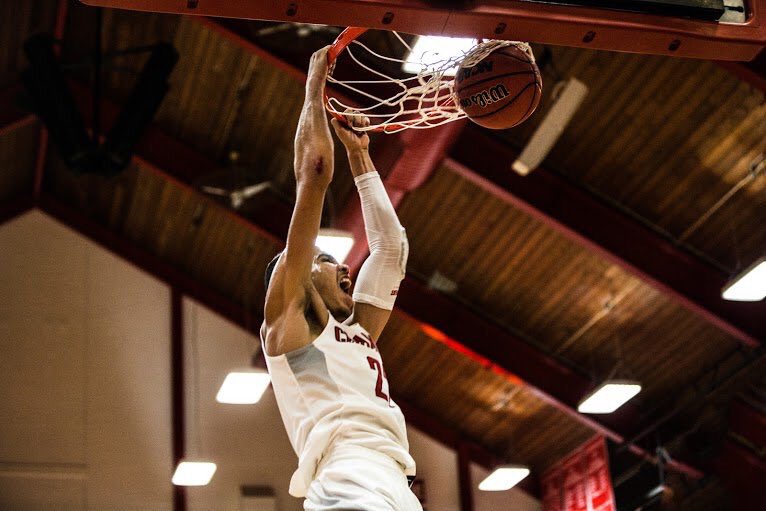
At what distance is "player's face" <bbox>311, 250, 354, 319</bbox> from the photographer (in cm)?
460

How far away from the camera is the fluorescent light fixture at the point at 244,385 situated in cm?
1300

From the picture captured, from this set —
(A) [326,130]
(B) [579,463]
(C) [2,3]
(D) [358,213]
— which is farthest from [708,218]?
(A) [326,130]

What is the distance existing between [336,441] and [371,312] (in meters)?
0.82

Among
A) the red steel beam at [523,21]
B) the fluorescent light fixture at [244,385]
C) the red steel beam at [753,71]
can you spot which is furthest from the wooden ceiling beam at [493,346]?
the red steel beam at [523,21]

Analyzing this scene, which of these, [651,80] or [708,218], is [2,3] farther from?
[708,218]

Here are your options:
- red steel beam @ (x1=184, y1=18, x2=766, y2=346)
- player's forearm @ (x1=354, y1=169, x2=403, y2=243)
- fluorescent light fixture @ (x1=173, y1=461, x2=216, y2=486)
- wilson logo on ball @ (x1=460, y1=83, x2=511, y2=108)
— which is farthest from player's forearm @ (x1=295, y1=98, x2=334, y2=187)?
fluorescent light fixture @ (x1=173, y1=461, x2=216, y2=486)

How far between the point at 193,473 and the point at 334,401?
10.3 m

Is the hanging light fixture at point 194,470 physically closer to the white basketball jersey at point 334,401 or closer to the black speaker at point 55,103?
the black speaker at point 55,103

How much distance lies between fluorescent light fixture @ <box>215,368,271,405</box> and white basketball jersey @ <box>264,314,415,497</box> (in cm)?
860

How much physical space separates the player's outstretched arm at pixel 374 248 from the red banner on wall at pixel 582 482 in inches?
418

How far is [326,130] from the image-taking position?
4.59 meters

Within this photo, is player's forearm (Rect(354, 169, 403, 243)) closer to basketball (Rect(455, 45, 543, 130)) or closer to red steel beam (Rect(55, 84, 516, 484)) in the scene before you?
basketball (Rect(455, 45, 543, 130))

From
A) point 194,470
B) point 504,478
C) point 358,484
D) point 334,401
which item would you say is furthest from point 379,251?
point 504,478

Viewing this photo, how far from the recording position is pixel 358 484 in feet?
12.4
